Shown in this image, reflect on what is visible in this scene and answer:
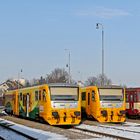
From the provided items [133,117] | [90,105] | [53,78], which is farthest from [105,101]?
[53,78]

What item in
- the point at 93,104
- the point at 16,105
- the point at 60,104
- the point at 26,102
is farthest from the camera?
the point at 16,105

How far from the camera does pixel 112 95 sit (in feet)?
97.6

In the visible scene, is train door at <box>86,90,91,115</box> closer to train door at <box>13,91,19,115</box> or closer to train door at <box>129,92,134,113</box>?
train door at <box>129,92,134,113</box>

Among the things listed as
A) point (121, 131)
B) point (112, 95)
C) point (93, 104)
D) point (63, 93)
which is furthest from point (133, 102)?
point (121, 131)

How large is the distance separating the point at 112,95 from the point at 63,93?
466 cm

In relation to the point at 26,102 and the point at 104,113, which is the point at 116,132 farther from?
the point at 26,102

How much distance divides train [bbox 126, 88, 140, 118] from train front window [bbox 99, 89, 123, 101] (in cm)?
657

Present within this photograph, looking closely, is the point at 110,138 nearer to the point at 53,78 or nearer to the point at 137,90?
the point at 137,90

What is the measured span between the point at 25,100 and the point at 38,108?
545cm

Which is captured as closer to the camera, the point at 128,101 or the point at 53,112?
the point at 53,112

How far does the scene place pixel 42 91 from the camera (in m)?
27.3

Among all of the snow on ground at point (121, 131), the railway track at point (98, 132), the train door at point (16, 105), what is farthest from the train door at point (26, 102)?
the snow on ground at point (121, 131)

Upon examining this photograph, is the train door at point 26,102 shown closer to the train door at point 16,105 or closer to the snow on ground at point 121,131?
the train door at point 16,105

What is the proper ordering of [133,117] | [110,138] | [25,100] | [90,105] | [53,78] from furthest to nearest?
[53,78]
[133,117]
[25,100]
[90,105]
[110,138]
